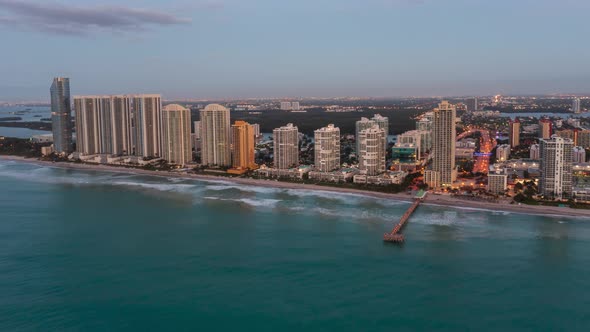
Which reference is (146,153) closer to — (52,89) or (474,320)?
(52,89)

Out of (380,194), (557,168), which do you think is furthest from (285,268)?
(557,168)

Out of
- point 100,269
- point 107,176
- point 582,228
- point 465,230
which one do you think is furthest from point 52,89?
point 582,228

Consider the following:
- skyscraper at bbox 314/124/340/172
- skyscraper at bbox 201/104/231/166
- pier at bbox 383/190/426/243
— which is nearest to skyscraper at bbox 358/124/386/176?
skyscraper at bbox 314/124/340/172

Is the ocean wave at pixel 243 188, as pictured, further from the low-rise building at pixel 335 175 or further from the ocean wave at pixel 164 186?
the low-rise building at pixel 335 175

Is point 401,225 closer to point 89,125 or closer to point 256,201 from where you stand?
point 256,201

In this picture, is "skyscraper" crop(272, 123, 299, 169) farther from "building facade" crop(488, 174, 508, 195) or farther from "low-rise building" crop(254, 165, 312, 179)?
"building facade" crop(488, 174, 508, 195)

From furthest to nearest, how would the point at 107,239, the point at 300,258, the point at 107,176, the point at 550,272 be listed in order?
the point at 107,176
the point at 107,239
the point at 300,258
the point at 550,272

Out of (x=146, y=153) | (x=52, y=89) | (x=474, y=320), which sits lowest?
(x=474, y=320)
